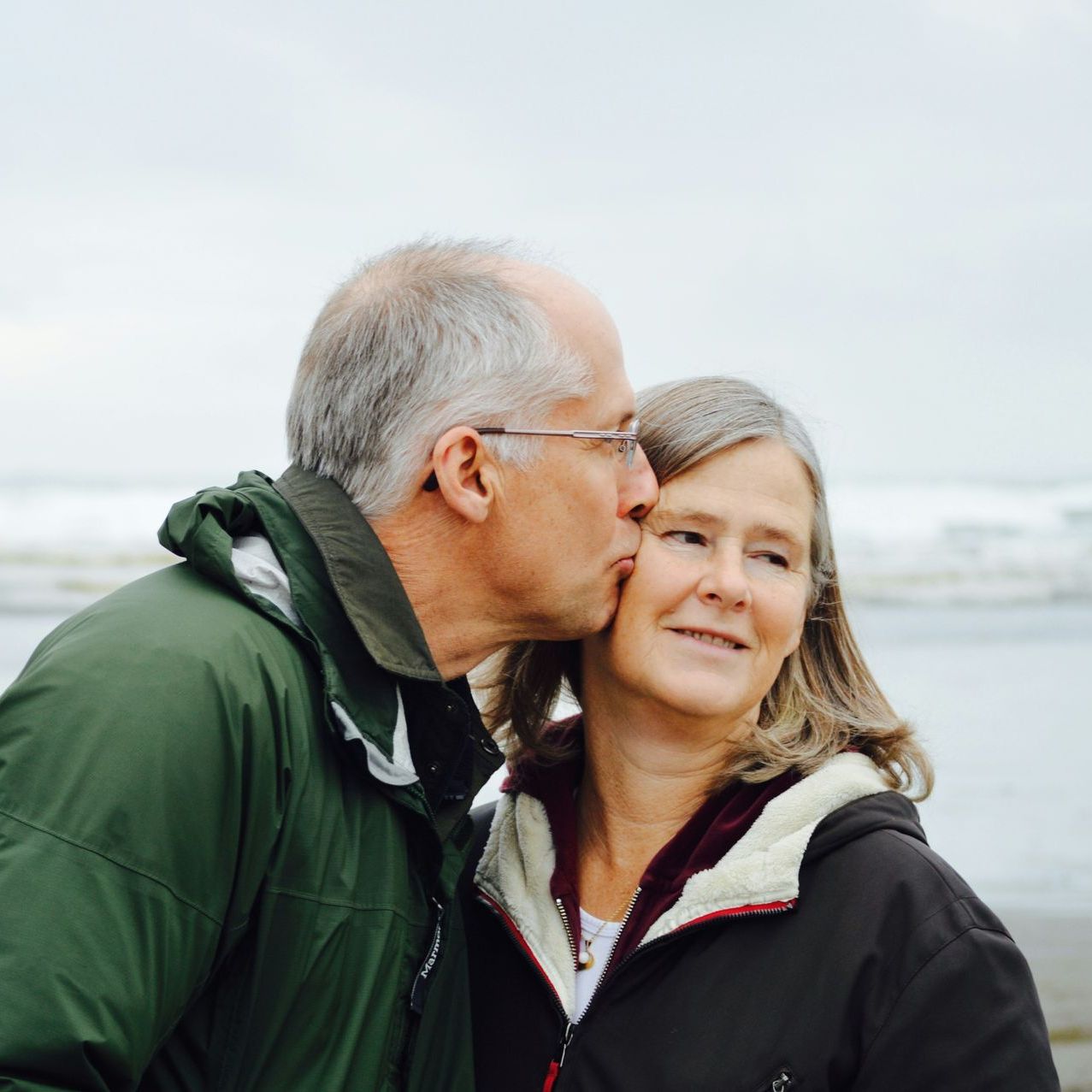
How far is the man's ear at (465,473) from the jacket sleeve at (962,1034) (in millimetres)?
1134

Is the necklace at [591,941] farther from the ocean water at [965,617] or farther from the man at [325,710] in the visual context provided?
the ocean water at [965,617]

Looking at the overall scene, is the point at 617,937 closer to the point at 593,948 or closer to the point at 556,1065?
the point at 593,948

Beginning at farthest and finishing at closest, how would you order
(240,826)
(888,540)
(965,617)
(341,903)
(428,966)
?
(888,540) < (965,617) < (428,966) < (341,903) < (240,826)

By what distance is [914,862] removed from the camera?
250 centimetres

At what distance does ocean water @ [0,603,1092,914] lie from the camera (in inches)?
296

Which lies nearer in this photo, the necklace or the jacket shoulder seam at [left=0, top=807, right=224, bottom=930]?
the jacket shoulder seam at [left=0, top=807, right=224, bottom=930]

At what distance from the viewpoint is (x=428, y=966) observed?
242cm

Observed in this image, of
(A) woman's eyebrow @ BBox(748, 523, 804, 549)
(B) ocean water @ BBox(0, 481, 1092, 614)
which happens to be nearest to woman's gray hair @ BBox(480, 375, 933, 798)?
(A) woman's eyebrow @ BBox(748, 523, 804, 549)

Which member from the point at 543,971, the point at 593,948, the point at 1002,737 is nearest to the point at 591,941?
the point at 593,948

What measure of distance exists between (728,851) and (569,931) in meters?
0.36

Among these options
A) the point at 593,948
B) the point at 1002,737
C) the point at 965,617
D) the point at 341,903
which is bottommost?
the point at 965,617

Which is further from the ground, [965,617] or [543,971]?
[543,971]

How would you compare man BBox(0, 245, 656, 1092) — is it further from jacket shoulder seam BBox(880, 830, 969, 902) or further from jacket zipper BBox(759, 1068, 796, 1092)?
jacket shoulder seam BBox(880, 830, 969, 902)

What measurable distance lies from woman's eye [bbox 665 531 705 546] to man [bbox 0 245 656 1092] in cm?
9
